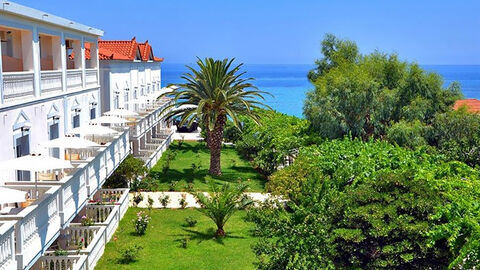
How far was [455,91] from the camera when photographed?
127 feet

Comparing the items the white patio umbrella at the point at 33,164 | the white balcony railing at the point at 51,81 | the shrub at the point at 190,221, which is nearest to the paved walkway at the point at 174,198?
the shrub at the point at 190,221

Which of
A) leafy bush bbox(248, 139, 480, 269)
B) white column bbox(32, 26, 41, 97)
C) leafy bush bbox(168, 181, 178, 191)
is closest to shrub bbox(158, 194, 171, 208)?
leafy bush bbox(168, 181, 178, 191)

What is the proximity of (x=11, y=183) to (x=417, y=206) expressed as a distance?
477 inches

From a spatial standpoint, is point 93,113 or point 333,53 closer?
point 93,113

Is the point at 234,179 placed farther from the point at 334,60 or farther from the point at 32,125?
the point at 334,60

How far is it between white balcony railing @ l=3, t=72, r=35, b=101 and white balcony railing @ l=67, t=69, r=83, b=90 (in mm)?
4686

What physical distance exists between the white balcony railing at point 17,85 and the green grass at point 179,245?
666cm

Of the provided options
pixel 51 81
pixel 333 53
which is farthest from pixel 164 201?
pixel 333 53

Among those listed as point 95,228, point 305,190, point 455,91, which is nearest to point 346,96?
point 455,91

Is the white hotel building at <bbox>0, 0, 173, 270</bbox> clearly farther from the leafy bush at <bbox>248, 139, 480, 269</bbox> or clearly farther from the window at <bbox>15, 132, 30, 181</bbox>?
the leafy bush at <bbox>248, 139, 480, 269</bbox>

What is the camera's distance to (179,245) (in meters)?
21.3

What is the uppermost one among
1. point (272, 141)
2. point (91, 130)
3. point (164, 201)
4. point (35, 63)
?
point (35, 63)

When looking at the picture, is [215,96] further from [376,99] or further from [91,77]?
[376,99]

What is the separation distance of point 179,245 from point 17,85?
29.4ft
